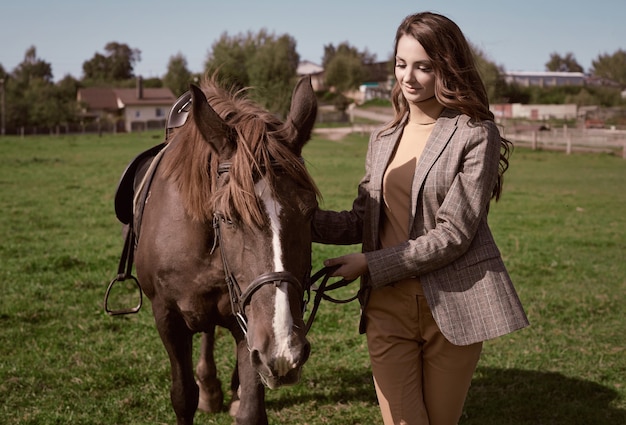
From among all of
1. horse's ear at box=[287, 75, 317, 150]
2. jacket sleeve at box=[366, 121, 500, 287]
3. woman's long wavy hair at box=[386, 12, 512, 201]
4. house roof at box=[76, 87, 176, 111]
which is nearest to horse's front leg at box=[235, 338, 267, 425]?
jacket sleeve at box=[366, 121, 500, 287]

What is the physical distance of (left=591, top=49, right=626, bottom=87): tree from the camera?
92688 mm

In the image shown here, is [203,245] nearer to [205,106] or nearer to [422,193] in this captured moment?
[205,106]

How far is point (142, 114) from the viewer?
244 ft

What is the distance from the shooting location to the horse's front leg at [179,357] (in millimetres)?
3375

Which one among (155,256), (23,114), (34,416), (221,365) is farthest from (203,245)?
(23,114)

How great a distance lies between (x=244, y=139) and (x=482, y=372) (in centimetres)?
346

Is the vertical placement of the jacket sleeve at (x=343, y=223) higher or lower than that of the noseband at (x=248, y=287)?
higher

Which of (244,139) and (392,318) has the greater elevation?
(244,139)

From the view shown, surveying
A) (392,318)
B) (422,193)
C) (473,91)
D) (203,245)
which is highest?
(473,91)

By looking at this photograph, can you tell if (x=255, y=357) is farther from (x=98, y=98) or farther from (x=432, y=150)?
(x=98, y=98)

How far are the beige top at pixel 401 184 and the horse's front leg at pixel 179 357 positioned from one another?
130cm

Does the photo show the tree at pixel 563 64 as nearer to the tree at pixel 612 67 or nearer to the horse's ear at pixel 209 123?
the tree at pixel 612 67

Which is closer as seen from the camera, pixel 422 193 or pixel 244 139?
pixel 244 139

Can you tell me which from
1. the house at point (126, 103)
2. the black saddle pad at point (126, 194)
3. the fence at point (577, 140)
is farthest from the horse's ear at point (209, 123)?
the house at point (126, 103)
